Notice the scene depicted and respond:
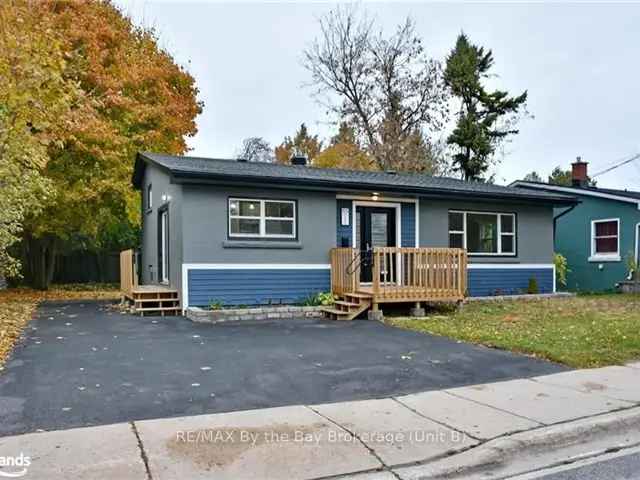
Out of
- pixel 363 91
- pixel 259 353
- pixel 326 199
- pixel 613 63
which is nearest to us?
pixel 259 353

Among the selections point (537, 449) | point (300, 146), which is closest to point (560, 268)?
point (537, 449)

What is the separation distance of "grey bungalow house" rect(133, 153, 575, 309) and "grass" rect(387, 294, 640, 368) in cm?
205

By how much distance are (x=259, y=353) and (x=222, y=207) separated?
5.07m

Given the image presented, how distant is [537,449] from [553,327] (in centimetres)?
588

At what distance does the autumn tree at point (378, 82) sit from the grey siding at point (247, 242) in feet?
58.7

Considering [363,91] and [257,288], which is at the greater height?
[363,91]

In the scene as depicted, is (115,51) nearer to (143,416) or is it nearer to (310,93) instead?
(310,93)

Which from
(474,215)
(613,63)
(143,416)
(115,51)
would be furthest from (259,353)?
(613,63)

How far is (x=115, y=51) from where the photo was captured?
712 inches

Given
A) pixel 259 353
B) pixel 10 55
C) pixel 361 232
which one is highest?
pixel 10 55

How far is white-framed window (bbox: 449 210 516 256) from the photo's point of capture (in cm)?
1447

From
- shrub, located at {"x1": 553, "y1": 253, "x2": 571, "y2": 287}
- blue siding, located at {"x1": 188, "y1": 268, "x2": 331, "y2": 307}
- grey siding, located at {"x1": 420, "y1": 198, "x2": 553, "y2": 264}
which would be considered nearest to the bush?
blue siding, located at {"x1": 188, "y1": 268, "x2": 331, "y2": 307}

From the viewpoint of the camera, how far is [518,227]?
15.1m

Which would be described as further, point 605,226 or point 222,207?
point 605,226
